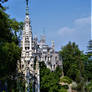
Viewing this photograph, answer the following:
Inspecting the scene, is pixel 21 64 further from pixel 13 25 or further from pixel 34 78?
pixel 13 25

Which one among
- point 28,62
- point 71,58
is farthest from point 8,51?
point 71,58

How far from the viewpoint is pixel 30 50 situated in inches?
912

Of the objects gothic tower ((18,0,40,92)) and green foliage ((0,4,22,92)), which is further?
gothic tower ((18,0,40,92))

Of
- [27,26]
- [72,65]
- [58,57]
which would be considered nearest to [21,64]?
[27,26]

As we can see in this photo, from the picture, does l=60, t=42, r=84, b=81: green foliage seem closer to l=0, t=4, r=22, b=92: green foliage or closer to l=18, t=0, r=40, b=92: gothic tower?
l=0, t=4, r=22, b=92: green foliage

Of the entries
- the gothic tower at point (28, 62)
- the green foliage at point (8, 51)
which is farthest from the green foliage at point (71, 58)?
the gothic tower at point (28, 62)

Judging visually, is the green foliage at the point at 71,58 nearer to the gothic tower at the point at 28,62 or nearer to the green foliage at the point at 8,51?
the green foliage at the point at 8,51

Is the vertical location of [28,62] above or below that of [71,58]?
below

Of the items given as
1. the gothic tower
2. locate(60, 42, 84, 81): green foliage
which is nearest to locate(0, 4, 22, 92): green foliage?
the gothic tower

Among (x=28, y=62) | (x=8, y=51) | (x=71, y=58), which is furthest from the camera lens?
(x=71, y=58)

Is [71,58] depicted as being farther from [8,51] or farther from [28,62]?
[8,51]

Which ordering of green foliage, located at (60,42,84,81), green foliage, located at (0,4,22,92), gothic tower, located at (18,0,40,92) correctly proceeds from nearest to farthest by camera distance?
green foliage, located at (0,4,22,92), gothic tower, located at (18,0,40,92), green foliage, located at (60,42,84,81)

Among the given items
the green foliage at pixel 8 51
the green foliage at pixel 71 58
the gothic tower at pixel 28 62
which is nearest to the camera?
the green foliage at pixel 8 51

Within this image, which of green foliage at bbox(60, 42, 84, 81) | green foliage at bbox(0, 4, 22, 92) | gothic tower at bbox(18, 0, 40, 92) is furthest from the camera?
green foliage at bbox(60, 42, 84, 81)
